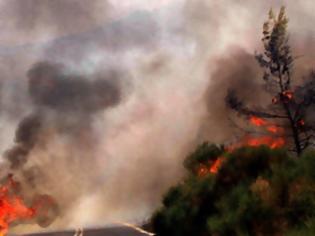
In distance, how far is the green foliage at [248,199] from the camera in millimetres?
23906

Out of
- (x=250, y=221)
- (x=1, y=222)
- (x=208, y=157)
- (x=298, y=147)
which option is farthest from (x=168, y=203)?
(x=1, y=222)

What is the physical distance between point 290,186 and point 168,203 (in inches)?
684

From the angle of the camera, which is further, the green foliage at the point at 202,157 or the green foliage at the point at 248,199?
the green foliage at the point at 202,157

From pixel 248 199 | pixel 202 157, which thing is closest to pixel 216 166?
pixel 202 157

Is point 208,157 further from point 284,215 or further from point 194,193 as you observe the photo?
point 284,215

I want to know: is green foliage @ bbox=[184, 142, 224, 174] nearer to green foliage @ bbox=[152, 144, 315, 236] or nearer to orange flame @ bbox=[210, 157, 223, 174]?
orange flame @ bbox=[210, 157, 223, 174]

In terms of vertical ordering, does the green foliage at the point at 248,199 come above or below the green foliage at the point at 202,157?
below

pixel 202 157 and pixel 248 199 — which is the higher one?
pixel 202 157

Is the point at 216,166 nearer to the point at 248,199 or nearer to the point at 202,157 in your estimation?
the point at 202,157

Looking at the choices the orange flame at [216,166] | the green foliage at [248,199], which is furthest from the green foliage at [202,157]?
the green foliage at [248,199]

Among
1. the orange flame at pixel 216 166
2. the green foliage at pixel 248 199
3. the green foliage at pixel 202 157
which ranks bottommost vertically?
the green foliage at pixel 248 199

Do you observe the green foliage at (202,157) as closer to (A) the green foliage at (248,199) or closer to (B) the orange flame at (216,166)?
(B) the orange flame at (216,166)

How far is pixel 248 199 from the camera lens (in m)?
26.2

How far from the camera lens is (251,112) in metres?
49.9
